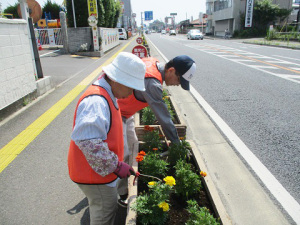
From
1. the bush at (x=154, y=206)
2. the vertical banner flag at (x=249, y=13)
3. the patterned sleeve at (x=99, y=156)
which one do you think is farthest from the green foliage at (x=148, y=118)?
the vertical banner flag at (x=249, y=13)

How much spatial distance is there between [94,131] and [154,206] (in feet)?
2.76

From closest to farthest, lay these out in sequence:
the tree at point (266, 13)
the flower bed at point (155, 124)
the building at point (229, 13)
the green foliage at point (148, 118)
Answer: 1. the flower bed at point (155, 124)
2. the green foliage at point (148, 118)
3. the tree at point (266, 13)
4. the building at point (229, 13)

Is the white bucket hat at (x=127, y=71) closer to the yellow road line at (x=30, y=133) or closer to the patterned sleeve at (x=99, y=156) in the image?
the patterned sleeve at (x=99, y=156)

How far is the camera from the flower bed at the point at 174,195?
1.93m

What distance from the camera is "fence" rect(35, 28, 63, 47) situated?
776 inches

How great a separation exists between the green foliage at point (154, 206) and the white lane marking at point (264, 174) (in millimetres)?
1422

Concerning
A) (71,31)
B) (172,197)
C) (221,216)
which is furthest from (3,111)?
(71,31)

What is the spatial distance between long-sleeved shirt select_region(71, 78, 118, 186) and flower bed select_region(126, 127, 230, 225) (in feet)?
1.84

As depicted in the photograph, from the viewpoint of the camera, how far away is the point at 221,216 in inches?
80.1

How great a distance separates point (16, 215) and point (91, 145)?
5.37 ft

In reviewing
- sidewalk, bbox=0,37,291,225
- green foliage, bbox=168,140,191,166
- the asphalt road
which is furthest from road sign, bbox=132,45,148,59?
green foliage, bbox=168,140,191,166

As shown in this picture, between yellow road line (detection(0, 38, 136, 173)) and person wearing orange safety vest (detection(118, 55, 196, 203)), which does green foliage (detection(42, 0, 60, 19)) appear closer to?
yellow road line (detection(0, 38, 136, 173))

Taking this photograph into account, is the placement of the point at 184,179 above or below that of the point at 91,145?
below

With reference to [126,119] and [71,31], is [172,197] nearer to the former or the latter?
[126,119]
